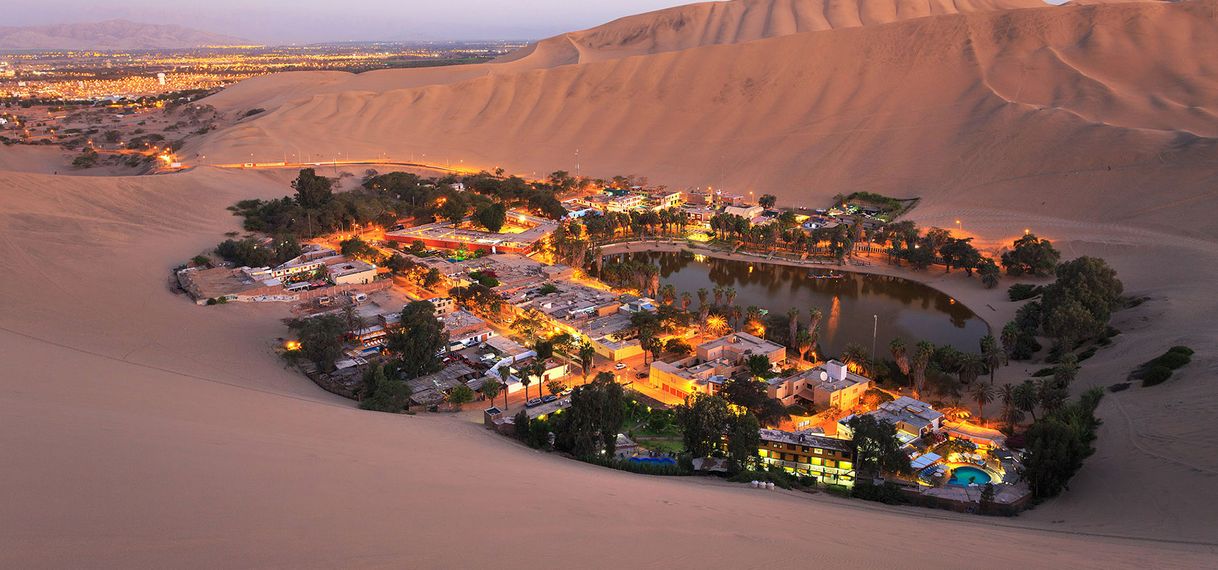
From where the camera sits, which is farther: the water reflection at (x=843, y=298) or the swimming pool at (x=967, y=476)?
the water reflection at (x=843, y=298)

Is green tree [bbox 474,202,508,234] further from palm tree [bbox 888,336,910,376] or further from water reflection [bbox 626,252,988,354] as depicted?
palm tree [bbox 888,336,910,376]

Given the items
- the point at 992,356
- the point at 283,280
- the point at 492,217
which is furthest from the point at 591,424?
the point at 492,217

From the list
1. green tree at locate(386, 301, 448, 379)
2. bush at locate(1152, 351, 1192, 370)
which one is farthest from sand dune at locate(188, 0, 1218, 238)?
green tree at locate(386, 301, 448, 379)

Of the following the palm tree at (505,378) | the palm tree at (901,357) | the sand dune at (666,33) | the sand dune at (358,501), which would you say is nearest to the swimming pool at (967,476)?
the sand dune at (358,501)

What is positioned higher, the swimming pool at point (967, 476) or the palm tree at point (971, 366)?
the palm tree at point (971, 366)

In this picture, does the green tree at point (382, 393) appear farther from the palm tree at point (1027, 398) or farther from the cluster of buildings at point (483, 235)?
the cluster of buildings at point (483, 235)

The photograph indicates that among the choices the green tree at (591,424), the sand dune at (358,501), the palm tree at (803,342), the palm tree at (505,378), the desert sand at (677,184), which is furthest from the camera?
the palm tree at (803,342)

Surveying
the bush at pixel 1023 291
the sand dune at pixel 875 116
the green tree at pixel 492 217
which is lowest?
the bush at pixel 1023 291
